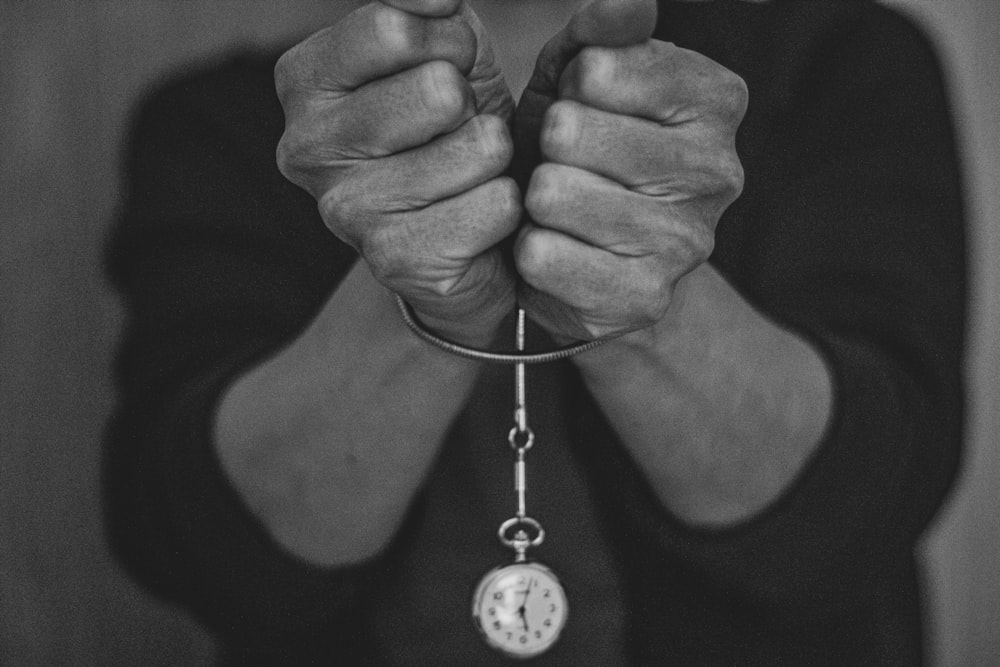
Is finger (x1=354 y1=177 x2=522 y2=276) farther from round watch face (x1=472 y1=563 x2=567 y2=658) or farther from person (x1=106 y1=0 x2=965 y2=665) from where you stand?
round watch face (x1=472 y1=563 x2=567 y2=658)

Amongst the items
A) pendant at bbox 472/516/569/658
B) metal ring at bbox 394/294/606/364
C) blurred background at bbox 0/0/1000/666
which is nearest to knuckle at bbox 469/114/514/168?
metal ring at bbox 394/294/606/364

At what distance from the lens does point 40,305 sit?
1.10 meters

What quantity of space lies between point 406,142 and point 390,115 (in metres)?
0.01

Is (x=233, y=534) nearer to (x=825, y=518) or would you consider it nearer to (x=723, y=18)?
(x=825, y=518)

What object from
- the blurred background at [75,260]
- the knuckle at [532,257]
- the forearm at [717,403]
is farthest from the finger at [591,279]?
the blurred background at [75,260]

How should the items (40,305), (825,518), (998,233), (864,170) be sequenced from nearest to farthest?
(825,518), (864,170), (40,305), (998,233)

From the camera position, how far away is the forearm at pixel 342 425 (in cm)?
52

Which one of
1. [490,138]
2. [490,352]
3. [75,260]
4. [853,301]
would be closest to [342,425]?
[490,352]

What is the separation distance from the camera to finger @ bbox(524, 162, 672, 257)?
1.17 ft

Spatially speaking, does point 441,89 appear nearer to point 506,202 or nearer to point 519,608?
point 506,202

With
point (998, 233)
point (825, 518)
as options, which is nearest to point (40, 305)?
point (825, 518)

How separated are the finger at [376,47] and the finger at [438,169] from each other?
0.03 metres

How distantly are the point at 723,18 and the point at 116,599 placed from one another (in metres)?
1.02

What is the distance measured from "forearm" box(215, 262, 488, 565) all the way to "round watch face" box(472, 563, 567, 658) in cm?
8
